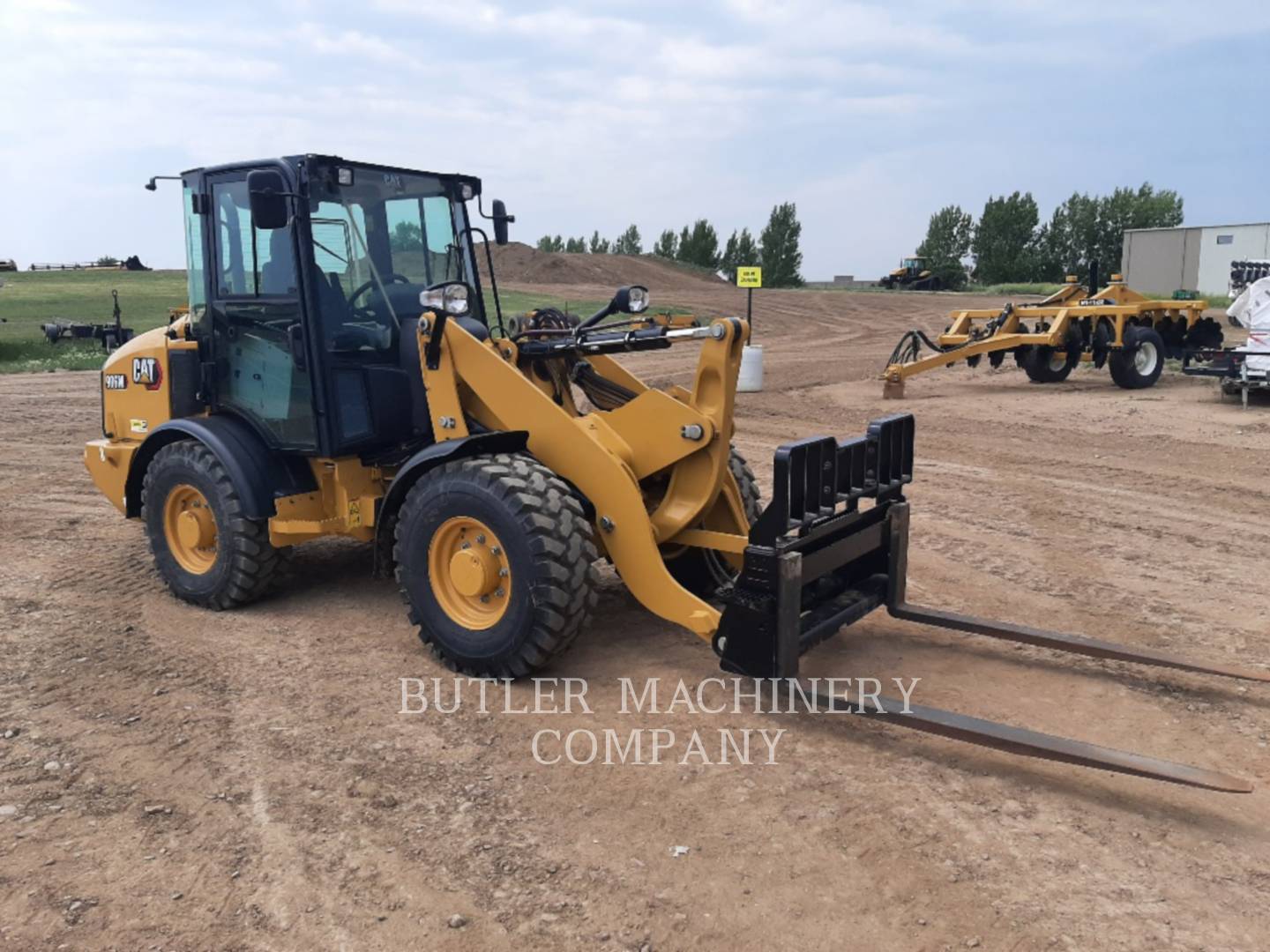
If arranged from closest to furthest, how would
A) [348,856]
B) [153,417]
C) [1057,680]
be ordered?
[348,856] < [1057,680] < [153,417]

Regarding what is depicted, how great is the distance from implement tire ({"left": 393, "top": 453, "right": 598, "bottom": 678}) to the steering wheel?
1180mm

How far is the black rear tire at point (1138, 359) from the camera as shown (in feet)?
52.7

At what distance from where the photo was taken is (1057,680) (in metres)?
4.86

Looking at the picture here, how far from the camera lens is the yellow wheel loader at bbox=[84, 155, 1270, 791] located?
4598 mm

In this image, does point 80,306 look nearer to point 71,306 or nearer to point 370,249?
point 71,306

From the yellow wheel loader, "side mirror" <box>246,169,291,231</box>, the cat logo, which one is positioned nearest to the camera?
the yellow wheel loader

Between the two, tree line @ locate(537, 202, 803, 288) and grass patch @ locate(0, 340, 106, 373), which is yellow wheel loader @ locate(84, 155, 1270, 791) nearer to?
grass patch @ locate(0, 340, 106, 373)

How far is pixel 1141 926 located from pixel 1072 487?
6.83 m

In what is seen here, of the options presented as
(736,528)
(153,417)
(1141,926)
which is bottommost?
(1141,926)

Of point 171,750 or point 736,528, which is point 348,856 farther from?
point 736,528

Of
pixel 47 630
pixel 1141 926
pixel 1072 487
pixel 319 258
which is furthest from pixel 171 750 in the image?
pixel 1072 487

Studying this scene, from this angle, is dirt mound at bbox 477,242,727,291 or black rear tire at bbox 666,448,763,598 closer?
black rear tire at bbox 666,448,763,598

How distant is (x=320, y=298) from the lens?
547 cm

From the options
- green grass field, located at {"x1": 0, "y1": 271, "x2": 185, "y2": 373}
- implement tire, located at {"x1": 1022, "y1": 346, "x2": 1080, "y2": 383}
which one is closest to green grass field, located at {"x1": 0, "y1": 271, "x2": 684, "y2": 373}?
green grass field, located at {"x1": 0, "y1": 271, "x2": 185, "y2": 373}
